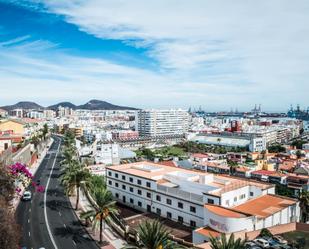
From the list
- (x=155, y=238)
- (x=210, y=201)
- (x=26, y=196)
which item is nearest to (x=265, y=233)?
(x=210, y=201)

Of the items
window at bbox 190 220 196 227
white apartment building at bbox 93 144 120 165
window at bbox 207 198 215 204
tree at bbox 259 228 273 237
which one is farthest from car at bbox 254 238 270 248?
white apartment building at bbox 93 144 120 165

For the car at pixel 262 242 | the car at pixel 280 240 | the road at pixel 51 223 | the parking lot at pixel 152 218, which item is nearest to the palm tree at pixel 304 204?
the car at pixel 280 240

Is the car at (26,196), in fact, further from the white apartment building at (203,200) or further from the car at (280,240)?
the car at (280,240)

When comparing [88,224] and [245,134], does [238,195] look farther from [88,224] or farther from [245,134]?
[245,134]

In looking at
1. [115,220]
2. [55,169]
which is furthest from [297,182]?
[55,169]

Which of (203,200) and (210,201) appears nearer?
(210,201)

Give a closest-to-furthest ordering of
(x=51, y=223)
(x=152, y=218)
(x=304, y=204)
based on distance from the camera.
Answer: (x=51, y=223), (x=152, y=218), (x=304, y=204)

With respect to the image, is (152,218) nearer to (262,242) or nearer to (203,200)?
(203,200)
